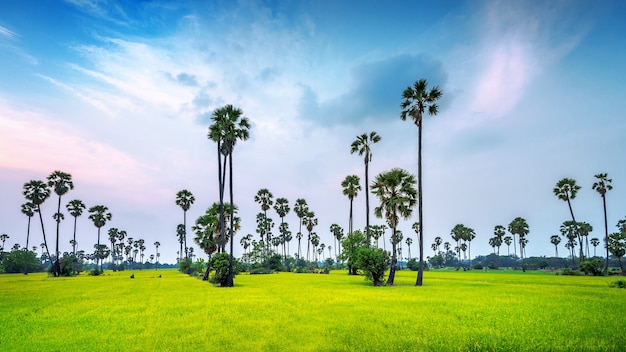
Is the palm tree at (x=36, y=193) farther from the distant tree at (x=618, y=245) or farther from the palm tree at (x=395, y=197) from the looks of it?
the distant tree at (x=618, y=245)

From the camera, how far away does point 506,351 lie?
12.4 m

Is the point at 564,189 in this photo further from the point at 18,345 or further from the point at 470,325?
the point at 18,345

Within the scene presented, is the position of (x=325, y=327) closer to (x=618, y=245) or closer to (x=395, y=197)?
(x=395, y=197)

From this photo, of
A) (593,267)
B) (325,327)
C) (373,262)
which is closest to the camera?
(325,327)

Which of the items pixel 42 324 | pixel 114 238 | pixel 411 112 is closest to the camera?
pixel 42 324

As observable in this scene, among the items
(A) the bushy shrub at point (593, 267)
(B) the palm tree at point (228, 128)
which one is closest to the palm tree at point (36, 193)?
(B) the palm tree at point (228, 128)

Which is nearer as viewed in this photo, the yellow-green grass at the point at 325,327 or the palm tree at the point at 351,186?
the yellow-green grass at the point at 325,327

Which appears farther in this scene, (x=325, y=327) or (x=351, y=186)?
(x=351, y=186)

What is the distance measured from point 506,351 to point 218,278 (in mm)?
40557

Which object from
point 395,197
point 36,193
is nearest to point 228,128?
point 395,197

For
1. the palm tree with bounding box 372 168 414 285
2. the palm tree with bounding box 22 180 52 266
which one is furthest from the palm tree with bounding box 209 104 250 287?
the palm tree with bounding box 22 180 52 266

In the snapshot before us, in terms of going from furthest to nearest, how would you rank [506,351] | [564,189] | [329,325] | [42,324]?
[564,189] → [42,324] → [329,325] → [506,351]

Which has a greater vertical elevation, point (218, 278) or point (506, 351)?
point (506, 351)

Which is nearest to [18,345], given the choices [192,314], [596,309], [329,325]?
A: [192,314]
